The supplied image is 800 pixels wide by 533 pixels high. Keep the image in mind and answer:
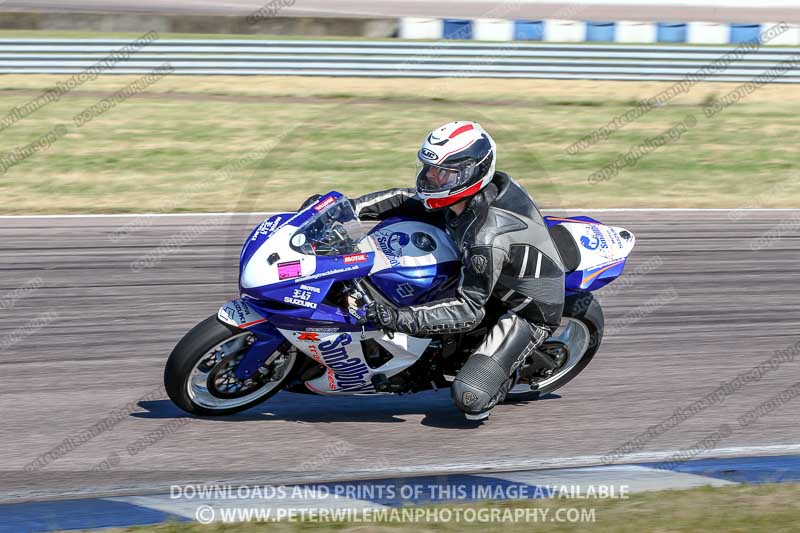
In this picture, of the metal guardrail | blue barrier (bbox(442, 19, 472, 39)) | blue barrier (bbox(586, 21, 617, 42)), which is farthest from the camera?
blue barrier (bbox(586, 21, 617, 42))

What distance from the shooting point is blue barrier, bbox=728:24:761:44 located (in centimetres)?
2784

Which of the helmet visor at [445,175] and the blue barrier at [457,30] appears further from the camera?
the blue barrier at [457,30]

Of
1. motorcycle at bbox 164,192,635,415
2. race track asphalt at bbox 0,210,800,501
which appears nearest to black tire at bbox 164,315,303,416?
motorcycle at bbox 164,192,635,415

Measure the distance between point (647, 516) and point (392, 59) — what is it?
614 inches

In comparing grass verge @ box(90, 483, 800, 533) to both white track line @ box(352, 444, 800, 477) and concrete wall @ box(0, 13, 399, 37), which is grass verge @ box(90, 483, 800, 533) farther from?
concrete wall @ box(0, 13, 399, 37)

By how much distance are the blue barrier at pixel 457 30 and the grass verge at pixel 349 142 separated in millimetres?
5922

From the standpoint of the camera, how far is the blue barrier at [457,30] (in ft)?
81.8

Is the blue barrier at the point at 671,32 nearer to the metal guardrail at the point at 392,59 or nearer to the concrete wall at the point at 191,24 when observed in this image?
the metal guardrail at the point at 392,59

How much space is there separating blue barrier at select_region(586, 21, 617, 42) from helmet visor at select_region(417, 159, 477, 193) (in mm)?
22102

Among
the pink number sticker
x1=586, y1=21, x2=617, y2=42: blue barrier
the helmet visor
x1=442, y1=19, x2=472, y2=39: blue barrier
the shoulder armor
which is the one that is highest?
the helmet visor

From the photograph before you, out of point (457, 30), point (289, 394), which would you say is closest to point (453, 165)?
point (289, 394)

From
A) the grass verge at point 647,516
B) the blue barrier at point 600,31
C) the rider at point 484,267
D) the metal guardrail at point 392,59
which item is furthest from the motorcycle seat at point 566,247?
the blue barrier at point 600,31

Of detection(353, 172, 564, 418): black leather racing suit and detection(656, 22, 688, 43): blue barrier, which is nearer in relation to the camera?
detection(353, 172, 564, 418): black leather racing suit

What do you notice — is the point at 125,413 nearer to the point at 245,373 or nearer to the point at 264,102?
the point at 245,373
